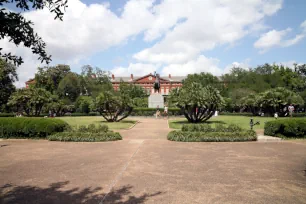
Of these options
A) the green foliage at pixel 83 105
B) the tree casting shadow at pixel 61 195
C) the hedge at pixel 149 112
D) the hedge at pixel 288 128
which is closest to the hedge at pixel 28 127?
the tree casting shadow at pixel 61 195

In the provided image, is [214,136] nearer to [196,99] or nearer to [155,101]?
[196,99]

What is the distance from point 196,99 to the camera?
2297 cm

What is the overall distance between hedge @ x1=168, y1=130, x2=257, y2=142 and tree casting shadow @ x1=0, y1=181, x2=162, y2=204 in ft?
26.3

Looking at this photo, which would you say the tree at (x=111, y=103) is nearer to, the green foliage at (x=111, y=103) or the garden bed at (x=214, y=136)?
the green foliage at (x=111, y=103)

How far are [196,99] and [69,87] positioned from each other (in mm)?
42354

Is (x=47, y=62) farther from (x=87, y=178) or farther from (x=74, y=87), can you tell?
(x=74, y=87)

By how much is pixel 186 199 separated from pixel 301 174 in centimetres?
417

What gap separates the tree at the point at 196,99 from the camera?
75.7 ft

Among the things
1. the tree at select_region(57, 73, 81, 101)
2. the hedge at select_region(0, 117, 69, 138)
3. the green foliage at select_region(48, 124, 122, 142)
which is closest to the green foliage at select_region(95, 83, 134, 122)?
the hedge at select_region(0, 117, 69, 138)

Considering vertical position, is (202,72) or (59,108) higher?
(202,72)

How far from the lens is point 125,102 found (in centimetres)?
2541

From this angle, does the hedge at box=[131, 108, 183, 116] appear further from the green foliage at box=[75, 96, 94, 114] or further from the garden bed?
the garden bed

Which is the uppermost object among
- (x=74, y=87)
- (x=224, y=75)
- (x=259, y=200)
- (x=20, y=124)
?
(x=224, y=75)

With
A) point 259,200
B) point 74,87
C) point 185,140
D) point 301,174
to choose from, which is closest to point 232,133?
point 185,140
